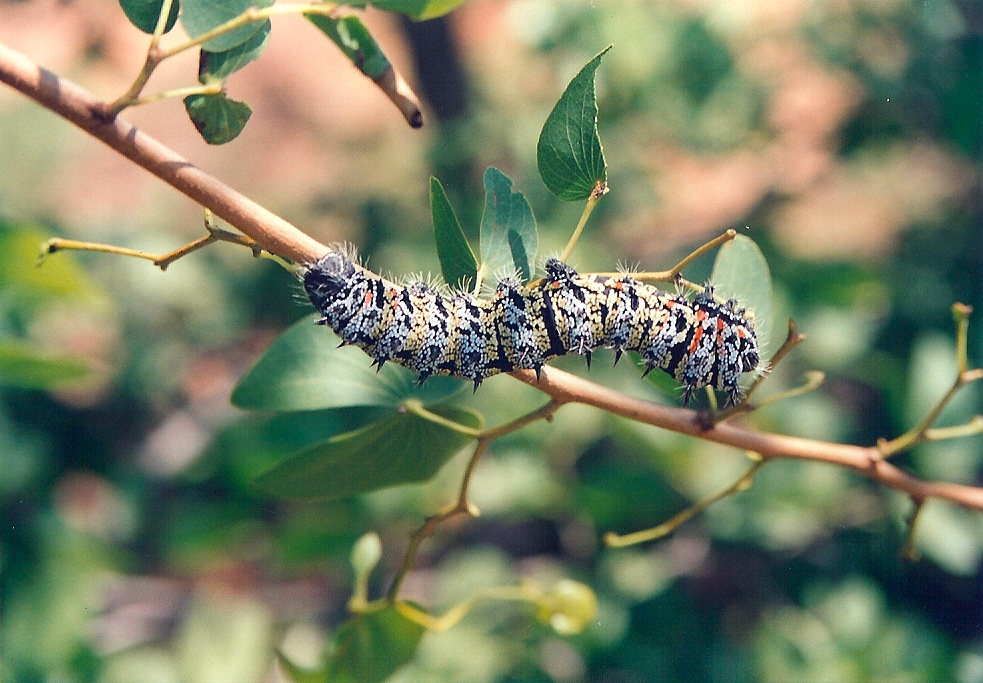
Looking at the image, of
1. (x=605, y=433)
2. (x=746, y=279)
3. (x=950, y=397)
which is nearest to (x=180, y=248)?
(x=746, y=279)

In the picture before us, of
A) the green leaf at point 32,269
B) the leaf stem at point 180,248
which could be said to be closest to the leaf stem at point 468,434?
the leaf stem at point 180,248

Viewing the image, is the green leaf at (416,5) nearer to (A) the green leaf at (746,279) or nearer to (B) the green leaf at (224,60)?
(B) the green leaf at (224,60)

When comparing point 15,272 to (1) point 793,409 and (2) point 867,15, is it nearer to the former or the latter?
(1) point 793,409

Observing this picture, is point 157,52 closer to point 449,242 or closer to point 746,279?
point 449,242

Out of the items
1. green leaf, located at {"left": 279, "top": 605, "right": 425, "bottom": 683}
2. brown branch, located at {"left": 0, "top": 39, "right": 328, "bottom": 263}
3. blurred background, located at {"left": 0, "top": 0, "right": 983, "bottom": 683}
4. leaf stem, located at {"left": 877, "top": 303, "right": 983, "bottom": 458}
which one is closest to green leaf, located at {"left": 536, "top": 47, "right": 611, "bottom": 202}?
brown branch, located at {"left": 0, "top": 39, "right": 328, "bottom": 263}

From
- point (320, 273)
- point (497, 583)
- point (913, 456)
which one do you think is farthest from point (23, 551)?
point (913, 456)
